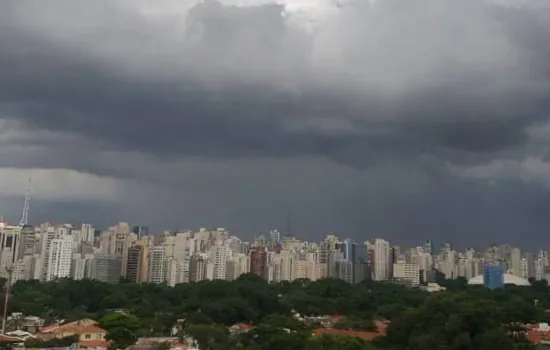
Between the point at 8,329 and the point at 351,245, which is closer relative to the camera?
the point at 8,329

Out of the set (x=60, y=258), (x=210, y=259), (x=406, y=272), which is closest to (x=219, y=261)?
(x=210, y=259)

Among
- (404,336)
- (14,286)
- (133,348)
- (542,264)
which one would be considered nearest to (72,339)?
(133,348)

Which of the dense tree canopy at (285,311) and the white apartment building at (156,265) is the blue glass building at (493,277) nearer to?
the dense tree canopy at (285,311)

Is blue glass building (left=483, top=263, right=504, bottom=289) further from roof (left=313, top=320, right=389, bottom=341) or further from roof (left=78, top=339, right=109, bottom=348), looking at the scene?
roof (left=78, top=339, right=109, bottom=348)

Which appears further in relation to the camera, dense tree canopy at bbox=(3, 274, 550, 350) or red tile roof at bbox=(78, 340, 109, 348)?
red tile roof at bbox=(78, 340, 109, 348)

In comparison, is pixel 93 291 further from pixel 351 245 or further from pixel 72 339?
pixel 351 245

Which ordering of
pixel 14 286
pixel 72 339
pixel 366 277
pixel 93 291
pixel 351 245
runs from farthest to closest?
pixel 351 245 → pixel 366 277 → pixel 14 286 → pixel 93 291 → pixel 72 339

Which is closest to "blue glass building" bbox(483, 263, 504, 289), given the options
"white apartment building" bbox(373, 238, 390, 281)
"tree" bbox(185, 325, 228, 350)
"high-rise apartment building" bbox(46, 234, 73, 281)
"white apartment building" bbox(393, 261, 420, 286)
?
"white apartment building" bbox(393, 261, 420, 286)
